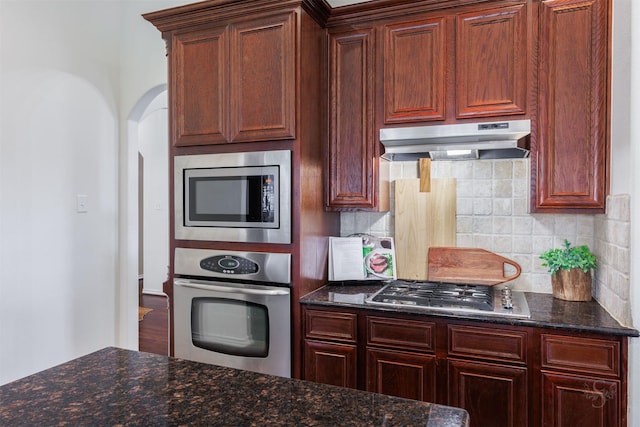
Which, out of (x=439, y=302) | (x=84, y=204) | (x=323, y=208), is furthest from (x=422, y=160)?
(x=84, y=204)

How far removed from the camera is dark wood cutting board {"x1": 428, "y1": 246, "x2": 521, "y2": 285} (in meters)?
2.36

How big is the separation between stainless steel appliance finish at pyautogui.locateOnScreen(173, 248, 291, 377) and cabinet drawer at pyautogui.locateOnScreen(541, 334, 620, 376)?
1163 mm

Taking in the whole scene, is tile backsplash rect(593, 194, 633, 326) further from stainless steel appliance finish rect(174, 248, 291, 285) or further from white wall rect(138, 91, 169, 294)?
white wall rect(138, 91, 169, 294)

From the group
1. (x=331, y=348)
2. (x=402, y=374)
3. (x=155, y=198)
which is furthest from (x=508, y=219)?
(x=155, y=198)

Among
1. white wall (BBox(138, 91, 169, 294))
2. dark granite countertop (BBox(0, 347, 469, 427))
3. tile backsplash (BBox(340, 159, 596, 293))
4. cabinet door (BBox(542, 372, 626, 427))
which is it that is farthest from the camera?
white wall (BBox(138, 91, 169, 294))

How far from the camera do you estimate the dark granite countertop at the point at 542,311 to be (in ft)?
5.54

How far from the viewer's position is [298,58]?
215 cm

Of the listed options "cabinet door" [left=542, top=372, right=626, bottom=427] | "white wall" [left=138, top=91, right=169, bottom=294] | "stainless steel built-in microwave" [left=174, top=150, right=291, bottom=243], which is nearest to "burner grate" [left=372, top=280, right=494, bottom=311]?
"cabinet door" [left=542, top=372, right=626, bottom=427]

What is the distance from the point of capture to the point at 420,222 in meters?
2.50

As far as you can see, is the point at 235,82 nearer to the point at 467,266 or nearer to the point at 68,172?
the point at 68,172

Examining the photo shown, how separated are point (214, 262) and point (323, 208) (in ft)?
2.20

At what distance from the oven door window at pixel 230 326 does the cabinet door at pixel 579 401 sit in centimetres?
129

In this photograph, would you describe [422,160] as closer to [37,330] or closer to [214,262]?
[214,262]

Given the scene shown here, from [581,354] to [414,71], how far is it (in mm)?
1509
